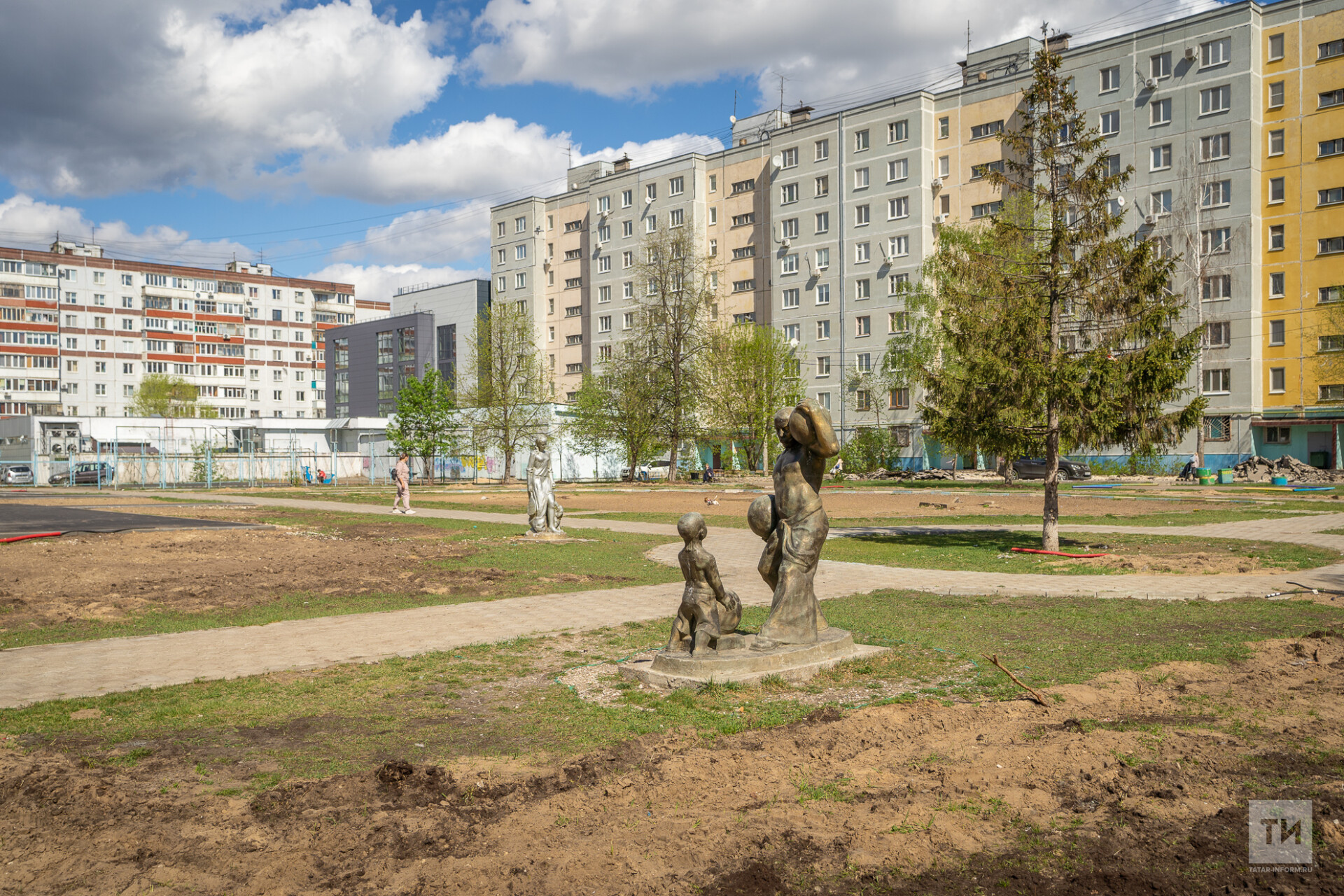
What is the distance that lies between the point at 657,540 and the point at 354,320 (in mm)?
117723

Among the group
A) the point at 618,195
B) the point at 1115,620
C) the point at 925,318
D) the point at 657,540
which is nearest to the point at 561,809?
the point at 1115,620

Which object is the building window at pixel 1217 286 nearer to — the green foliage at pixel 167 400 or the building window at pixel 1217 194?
the building window at pixel 1217 194

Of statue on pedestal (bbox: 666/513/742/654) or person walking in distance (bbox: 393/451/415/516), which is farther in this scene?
person walking in distance (bbox: 393/451/415/516)

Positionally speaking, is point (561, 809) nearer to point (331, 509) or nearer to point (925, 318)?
point (331, 509)

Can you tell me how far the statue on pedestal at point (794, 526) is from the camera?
23.8ft

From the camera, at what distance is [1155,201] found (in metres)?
54.4

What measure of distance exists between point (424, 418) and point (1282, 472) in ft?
145

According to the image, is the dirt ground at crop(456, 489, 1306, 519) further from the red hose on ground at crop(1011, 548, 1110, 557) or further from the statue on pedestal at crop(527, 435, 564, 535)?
the red hose on ground at crop(1011, 548, 1110, 557)

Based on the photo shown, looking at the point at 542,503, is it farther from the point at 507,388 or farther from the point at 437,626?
the point at 507,388

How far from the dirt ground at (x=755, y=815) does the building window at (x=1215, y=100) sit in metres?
57.2

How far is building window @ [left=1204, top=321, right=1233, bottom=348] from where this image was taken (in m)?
52.4

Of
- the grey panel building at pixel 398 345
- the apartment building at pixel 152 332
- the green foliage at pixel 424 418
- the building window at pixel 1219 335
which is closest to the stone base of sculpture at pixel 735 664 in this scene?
the green foliage at pixel 424 418

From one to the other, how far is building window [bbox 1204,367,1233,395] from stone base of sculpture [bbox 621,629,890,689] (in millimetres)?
53364

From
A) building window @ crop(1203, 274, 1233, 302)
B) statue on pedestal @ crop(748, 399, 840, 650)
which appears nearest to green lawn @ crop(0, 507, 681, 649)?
statue on pedestal @ crop(748, 399, 840, 650)
